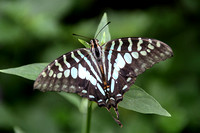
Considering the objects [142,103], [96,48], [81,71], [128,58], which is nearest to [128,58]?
[128,58]

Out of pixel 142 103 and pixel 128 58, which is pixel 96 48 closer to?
pixel 128 58

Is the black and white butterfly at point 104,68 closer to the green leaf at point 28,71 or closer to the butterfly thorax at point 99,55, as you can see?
the butterfly thorax at point 99,55

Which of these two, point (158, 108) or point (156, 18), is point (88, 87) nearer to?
point (158, 108)

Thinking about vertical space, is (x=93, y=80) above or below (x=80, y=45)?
below

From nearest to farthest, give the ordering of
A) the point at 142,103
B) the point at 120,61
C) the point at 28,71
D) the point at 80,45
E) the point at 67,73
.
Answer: the point at 142,103
the point at 28,71
the point at 67,73
the point at 120,61
the point at 80,45

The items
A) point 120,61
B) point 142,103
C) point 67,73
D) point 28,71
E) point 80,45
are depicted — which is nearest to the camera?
point 142,103

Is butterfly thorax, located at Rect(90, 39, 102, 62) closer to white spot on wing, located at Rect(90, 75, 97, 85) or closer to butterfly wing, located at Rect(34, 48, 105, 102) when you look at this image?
butterfly wing, located at Rect(34, 48, 105, 102)

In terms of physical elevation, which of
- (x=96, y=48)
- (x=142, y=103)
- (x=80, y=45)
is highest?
(x=80, y=45)
